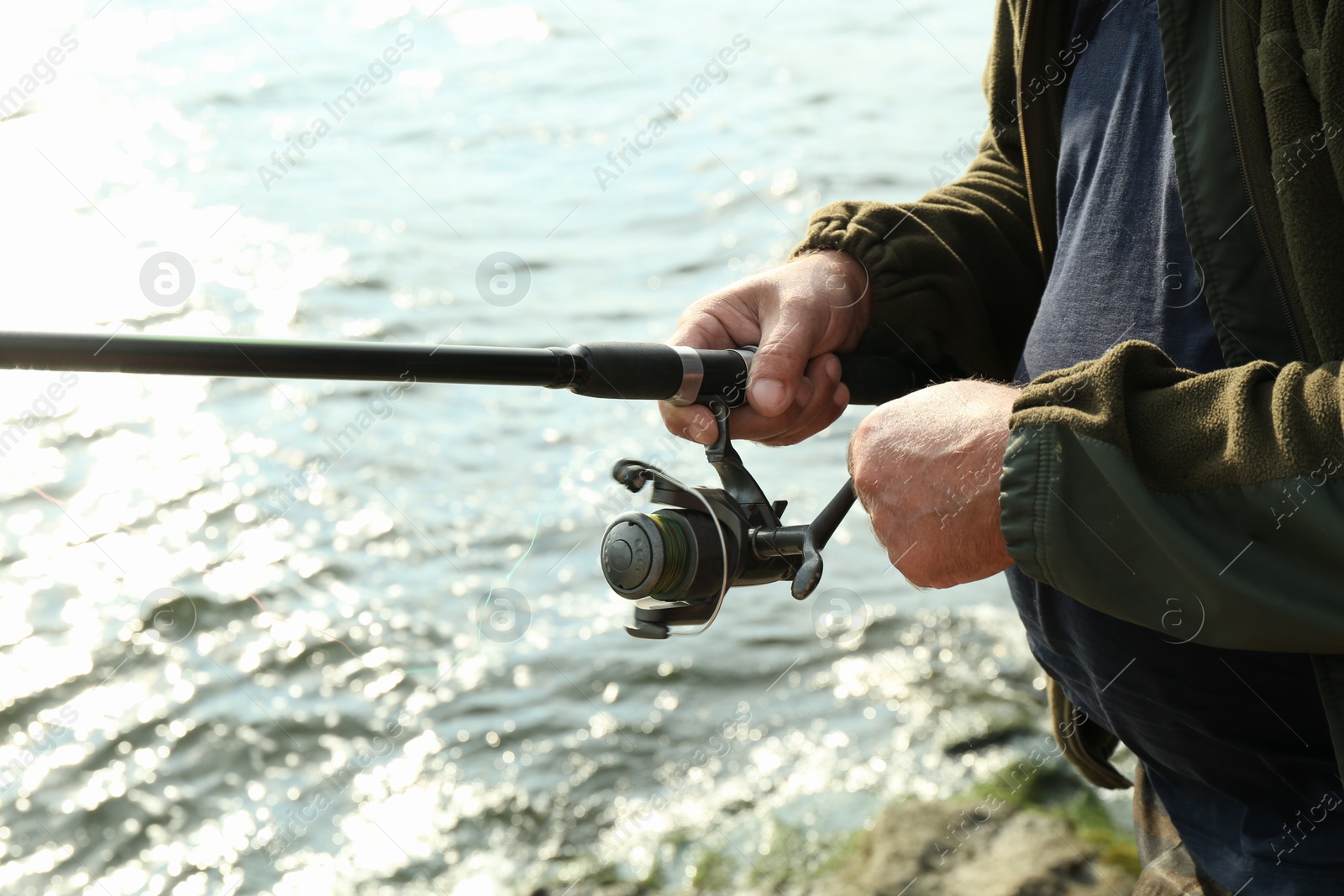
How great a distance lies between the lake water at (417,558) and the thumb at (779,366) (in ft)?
6.30

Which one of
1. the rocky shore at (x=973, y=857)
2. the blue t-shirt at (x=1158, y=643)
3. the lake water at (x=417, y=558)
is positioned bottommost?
the lake water at (x=417, y=558)

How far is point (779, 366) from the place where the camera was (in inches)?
77.6

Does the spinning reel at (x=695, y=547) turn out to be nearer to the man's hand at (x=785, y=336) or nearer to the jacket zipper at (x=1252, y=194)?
the man's hand at (x=785, y=336)

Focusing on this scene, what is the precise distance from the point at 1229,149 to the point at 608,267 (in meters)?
6.42

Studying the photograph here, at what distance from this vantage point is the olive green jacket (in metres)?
1.27

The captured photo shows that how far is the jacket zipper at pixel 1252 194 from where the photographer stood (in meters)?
1.42

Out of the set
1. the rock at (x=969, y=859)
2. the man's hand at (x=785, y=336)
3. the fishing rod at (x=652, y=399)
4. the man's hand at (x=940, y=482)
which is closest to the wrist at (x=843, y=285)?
the man's hand at (x=785, y=336)

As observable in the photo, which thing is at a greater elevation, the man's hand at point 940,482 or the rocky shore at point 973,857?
the man's hand at point 940,482

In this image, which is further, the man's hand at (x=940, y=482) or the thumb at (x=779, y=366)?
the thumb at (x=779, y=366)

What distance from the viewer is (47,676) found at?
181 inches

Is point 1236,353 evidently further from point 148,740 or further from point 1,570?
point 1,570

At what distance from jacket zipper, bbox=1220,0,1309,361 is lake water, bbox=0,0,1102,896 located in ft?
8.05

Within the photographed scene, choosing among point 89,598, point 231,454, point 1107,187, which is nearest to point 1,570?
point 89,598

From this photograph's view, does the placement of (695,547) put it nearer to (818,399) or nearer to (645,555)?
(645,555)
